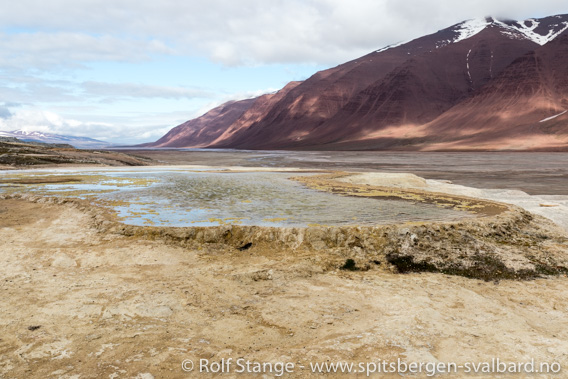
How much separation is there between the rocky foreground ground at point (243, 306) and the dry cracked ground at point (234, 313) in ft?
0.08

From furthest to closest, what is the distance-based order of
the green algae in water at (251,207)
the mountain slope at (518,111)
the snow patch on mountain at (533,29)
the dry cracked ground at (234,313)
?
the snow patch on mountain at (533,29) < the mountain slope at (518,111) < the green algae in water at (251,207) < the dry cracked ground at (234,313)

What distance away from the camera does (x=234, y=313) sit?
6043 mm

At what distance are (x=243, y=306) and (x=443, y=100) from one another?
15559cm

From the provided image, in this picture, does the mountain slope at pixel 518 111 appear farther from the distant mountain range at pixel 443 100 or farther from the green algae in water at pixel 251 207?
the green algae in water at pixel 251 207

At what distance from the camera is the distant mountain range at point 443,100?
107000mm

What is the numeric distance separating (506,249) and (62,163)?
40.3 meters

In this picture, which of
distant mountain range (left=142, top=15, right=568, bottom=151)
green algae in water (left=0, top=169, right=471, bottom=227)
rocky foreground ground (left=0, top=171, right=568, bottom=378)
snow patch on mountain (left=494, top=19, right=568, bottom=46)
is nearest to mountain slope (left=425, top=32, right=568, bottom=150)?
distant mountain range (left=142, top=15, right=568, bottom=151)

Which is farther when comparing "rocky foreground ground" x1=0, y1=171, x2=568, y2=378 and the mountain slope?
the mountain slope

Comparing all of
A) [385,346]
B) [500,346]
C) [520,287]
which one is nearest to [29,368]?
[385,346]

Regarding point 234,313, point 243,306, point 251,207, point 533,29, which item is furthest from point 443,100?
point 234,313

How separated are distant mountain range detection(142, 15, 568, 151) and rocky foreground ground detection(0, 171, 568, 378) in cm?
9736

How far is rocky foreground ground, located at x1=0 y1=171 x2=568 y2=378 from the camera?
4.73 meters

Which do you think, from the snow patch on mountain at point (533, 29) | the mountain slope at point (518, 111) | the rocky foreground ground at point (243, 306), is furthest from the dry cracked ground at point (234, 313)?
the snow patch on mountain at point (533, 29)

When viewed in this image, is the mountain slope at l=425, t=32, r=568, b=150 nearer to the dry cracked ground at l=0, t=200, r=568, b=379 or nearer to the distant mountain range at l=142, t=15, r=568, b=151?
the distant mountain range at l=142, t=15, r=568, b=151
